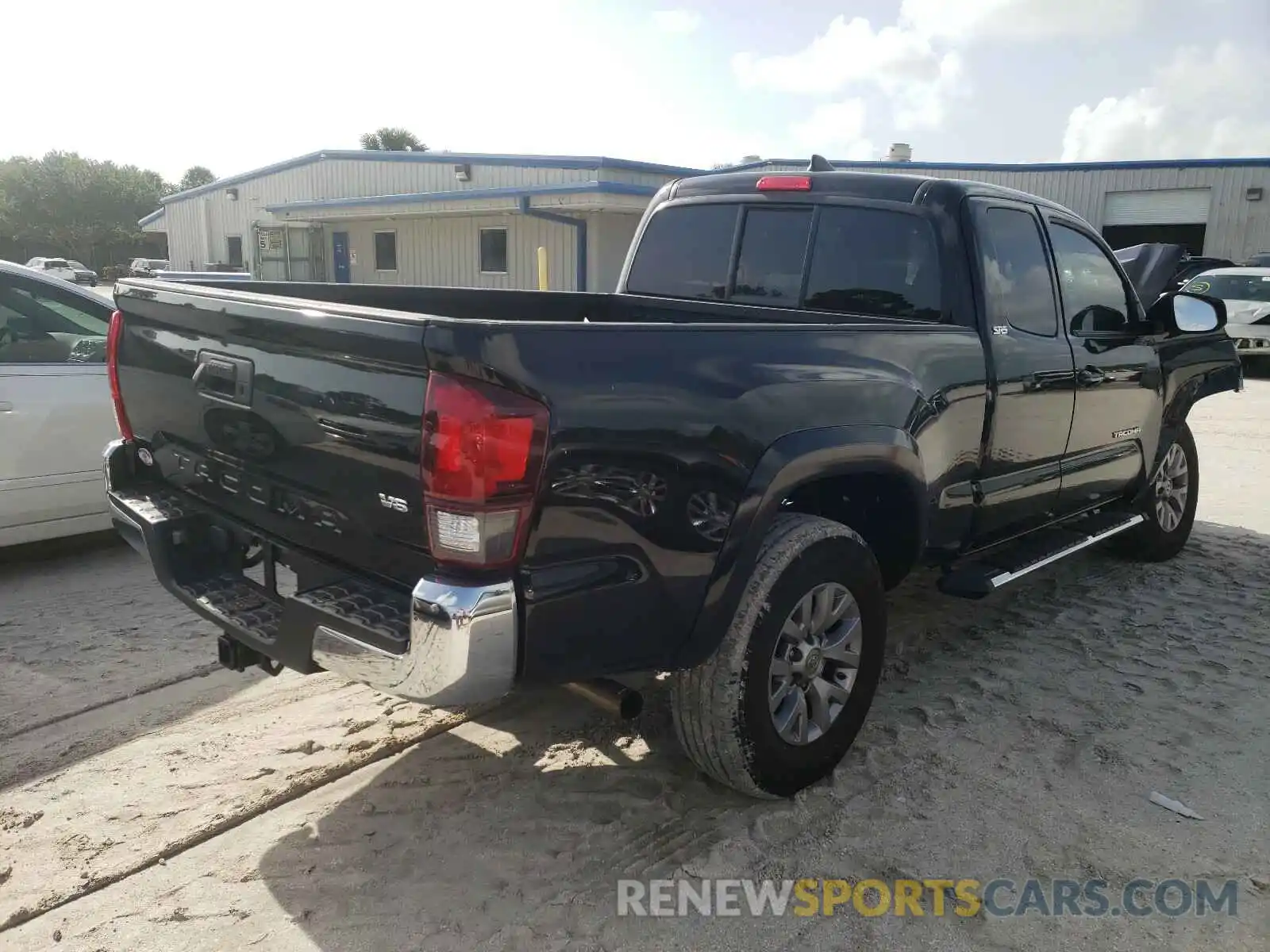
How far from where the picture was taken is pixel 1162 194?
989 inches

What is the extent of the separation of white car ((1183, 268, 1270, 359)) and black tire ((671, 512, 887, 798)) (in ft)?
50.4

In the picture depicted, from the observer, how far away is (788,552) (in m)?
2.88

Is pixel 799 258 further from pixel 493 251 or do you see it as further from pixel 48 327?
Result: pixel 493 251

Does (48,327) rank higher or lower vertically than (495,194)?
lower

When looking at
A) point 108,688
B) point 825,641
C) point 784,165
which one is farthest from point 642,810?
point 784,165

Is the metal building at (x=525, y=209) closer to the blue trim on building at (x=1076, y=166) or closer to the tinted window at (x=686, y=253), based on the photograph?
the blue trim on building at (x=1076, y=166)

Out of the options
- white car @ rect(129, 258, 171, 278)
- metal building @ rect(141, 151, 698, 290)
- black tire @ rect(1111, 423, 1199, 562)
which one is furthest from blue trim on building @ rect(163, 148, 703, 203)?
black tire @ rect(1111, 423, 1199, 562)

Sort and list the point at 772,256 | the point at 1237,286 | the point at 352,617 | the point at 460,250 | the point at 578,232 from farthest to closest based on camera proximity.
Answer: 1. the point at 460,250
2. the point at 578,232
3. the point at 1237,286
4. the point at 772,256
5. the point at 352,617

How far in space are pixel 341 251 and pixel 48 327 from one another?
891 inches

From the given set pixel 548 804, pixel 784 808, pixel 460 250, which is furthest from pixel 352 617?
pixel 460 250

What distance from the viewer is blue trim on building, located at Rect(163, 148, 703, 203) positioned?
19531mm

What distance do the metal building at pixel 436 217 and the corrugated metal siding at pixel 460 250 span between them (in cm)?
3

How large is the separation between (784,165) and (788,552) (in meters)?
2.54

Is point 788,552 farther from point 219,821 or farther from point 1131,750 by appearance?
point 219,821
